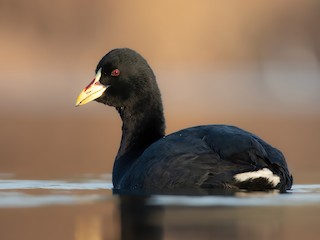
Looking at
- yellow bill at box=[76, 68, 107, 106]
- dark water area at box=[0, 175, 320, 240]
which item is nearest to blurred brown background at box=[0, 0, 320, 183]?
yellow bill at box=[76, 68, 107, 106]

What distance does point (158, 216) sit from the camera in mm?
9688

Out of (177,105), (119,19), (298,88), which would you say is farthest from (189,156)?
(119,19)

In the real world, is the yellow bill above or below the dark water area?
above

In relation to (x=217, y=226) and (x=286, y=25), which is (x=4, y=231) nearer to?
(x=217, y=226)

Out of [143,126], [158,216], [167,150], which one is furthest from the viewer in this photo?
[143,126]

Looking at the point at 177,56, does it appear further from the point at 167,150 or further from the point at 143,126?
the point at 167,150

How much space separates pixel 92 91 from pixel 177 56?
2516 centimetres

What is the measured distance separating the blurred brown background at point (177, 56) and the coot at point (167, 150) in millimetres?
11219

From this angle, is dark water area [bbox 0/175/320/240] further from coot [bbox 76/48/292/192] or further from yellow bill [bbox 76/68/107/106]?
yellow bill [bbox 76/68/107/106]

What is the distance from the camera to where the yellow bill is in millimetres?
12508

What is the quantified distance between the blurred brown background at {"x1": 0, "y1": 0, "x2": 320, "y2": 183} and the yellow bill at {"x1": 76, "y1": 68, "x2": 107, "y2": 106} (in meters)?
11.2

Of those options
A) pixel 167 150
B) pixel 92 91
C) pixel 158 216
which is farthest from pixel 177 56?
pixel 158 216

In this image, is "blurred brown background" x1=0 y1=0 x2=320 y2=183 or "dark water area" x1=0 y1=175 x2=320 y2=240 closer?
"dark water area" x1=0 y1=175 x2=320 y2=240

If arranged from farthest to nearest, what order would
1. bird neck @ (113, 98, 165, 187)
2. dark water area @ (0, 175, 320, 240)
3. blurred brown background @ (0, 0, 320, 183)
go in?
blurred brown background @ (0, 0, 320, 183), bird neck @ (113, 98, 165, 187), dark water area @ (0, 175, 320, 240)
